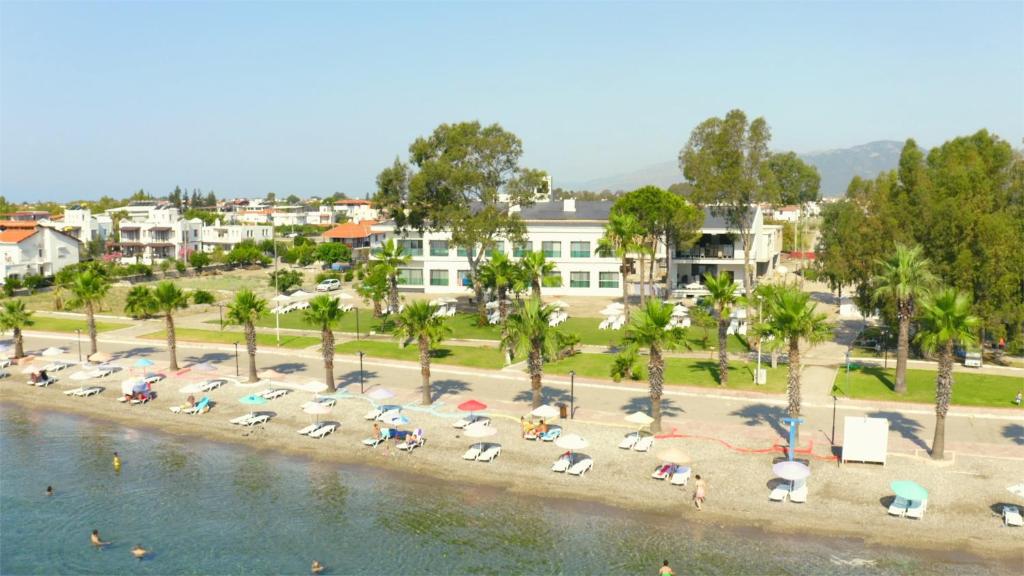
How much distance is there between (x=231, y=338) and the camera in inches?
2803

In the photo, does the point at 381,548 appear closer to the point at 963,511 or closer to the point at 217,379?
the point at 963,511

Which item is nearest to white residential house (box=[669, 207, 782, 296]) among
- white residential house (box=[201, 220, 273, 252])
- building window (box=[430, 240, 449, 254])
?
building window (box=[430, 240, 449, 254])

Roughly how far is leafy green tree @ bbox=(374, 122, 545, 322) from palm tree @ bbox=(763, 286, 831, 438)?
4067cm

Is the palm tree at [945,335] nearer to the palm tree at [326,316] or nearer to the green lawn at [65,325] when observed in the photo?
the palm tree at [326,316]

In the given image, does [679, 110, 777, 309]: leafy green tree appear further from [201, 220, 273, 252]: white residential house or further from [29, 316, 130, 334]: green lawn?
[201, 220, 273, 252]: white residential house

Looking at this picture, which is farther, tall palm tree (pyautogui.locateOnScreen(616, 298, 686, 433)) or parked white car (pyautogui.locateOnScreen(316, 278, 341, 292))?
parked white car (pyautogui.locateOnScreen(316, 278, 341, 292))

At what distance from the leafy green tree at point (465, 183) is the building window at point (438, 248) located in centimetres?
1964

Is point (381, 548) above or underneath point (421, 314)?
underneath

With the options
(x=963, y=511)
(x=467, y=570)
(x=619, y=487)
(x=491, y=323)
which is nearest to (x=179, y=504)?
(x=467, y=570)

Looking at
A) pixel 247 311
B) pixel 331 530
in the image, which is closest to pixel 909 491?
pixel 331 530

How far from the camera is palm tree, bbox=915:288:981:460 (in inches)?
1435

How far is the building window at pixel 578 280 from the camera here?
9906 centimetres

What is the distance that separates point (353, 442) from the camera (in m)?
44.2

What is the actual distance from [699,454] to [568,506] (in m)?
8.47
